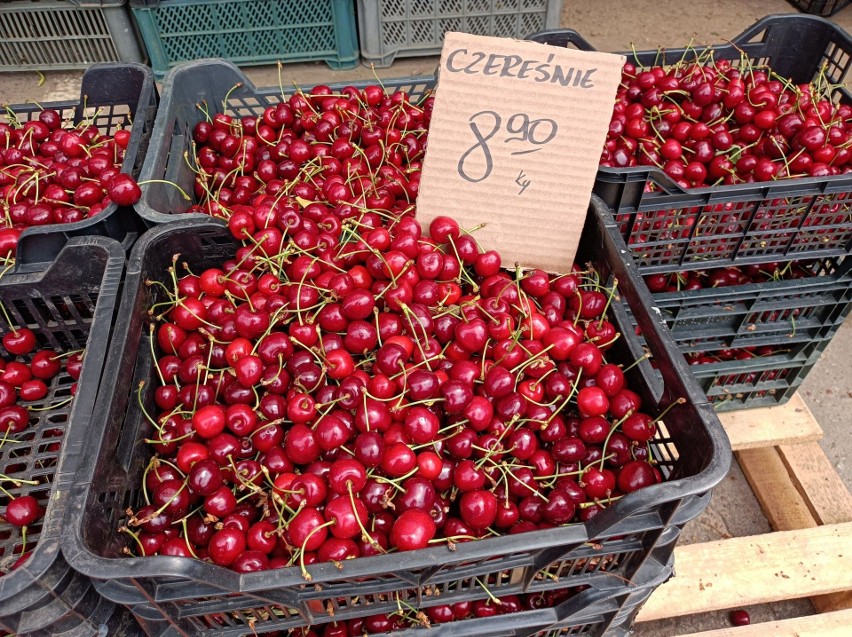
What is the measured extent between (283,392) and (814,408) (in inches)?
89.9

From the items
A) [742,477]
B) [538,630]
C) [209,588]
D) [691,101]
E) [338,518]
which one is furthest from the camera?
[742,477]

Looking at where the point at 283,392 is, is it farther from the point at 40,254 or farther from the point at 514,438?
the point at 40,254

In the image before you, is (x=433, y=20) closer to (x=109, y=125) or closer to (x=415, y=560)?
(x=109, y=125)

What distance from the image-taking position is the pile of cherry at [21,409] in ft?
4.16

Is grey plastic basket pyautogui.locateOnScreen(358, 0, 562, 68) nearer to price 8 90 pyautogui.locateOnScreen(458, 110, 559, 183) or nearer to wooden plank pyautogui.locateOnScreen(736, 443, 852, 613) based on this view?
price 8 90 pyautogui.locateOnScreen(458, 110, 559, 183)

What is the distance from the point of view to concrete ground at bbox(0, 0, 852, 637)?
7.26 ft

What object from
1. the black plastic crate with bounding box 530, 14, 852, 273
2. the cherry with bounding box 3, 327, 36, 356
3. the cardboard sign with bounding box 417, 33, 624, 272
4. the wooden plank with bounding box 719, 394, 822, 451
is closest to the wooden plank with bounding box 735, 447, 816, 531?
the wooden plank with bounding box 719, 394, 822, 451

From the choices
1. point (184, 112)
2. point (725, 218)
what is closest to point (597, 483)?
point (725, 218)

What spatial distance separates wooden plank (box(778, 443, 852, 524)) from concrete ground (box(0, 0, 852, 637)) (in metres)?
0.23

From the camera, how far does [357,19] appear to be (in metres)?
4.07

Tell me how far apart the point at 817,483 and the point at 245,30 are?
12.8ft

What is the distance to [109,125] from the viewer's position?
219 centimetres

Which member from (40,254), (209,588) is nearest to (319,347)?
(209,588)

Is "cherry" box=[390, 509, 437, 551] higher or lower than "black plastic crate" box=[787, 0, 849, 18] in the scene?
higher
